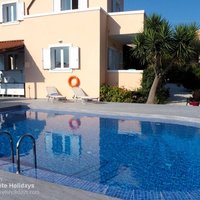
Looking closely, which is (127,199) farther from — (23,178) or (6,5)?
(6,5)

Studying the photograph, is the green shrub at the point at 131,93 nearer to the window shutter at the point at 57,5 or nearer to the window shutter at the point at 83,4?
the window shutter at the point at 83,4

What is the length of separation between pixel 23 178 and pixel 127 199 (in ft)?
8.00

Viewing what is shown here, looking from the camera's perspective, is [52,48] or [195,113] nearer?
[195,113]

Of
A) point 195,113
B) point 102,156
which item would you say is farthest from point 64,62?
point 102,156

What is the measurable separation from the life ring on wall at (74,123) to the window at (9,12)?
15102 mm

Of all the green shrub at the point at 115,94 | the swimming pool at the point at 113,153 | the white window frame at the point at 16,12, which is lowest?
the swimming pool at the point at 113,153

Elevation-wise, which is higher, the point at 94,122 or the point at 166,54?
the point at 166,54

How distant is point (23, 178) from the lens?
6492 millimetres

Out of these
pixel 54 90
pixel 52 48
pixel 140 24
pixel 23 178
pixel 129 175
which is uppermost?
pixel 140 24

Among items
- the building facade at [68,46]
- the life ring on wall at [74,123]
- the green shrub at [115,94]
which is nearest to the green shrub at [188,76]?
→ the building facade at [68,46]

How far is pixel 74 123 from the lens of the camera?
619 inches

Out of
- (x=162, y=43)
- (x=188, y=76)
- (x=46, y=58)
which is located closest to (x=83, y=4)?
(x=46, y=58)

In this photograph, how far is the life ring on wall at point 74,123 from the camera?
14813 mm

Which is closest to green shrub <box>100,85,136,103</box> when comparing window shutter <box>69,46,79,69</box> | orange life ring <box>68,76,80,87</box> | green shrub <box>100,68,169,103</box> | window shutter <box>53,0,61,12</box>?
green shrub <box>100,68,169,103</box>
